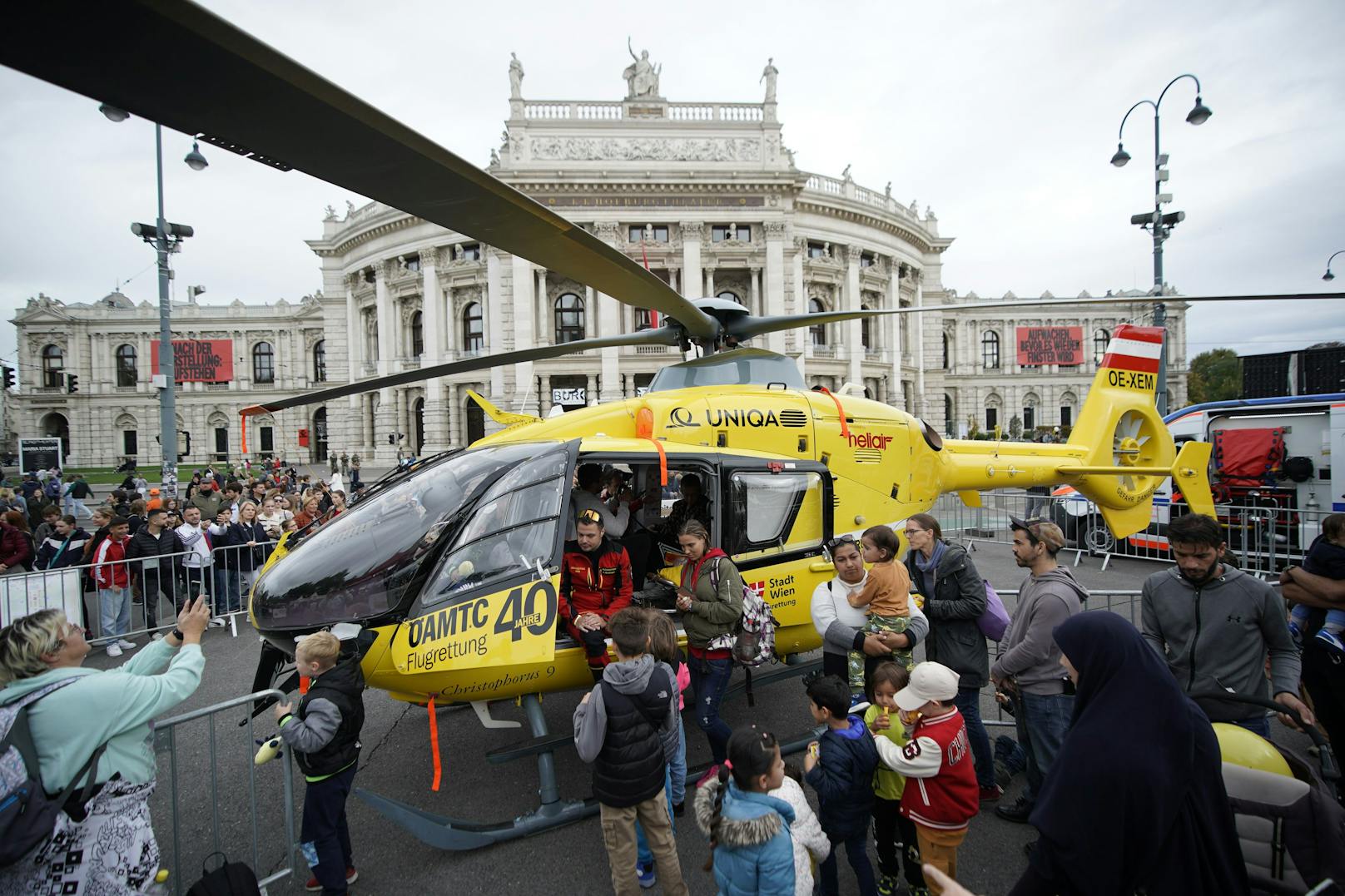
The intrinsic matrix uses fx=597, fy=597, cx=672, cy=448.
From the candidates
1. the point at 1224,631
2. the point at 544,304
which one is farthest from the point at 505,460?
the point at 544,304

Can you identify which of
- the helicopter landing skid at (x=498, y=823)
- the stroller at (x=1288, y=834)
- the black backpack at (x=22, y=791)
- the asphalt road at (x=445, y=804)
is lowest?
the asphalt road at (x=445, y=804)

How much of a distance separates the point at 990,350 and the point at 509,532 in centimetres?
6258

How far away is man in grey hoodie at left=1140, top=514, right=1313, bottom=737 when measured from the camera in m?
3.06

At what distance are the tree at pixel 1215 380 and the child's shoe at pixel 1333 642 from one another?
78.8 meters

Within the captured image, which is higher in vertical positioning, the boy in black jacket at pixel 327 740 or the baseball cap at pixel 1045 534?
the baseball cap at pixel 1045 534

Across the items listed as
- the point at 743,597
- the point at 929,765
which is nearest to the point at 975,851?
the point at 929,765

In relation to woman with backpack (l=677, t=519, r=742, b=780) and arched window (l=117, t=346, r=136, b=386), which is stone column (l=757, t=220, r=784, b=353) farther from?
arched window (l=117, t=346, r=136, b=386)

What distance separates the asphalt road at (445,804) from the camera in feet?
10.5

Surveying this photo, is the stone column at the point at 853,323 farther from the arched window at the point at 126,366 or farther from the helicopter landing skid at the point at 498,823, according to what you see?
the arched window at the point at 126,366

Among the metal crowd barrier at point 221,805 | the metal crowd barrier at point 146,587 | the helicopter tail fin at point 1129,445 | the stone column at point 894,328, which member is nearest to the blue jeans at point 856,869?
the metal crowd barrier at point 221,805

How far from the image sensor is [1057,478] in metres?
6.77

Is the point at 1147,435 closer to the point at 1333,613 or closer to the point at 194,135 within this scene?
the point at 1333,613

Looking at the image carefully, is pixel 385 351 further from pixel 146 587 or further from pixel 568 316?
pixel 146 587

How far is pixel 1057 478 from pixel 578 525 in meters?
5.81
